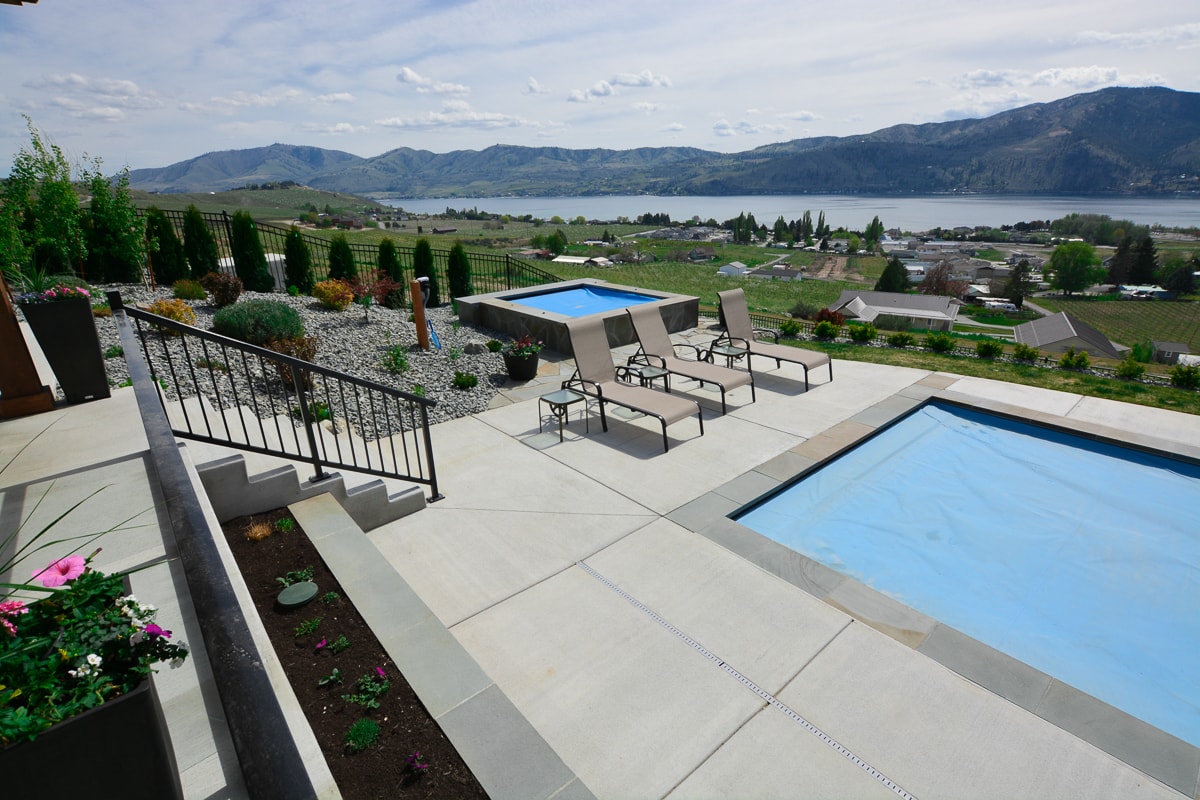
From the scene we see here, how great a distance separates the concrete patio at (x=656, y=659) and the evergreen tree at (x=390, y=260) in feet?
31.2

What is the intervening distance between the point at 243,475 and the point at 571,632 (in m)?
2.76

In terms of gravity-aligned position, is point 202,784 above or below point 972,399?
above

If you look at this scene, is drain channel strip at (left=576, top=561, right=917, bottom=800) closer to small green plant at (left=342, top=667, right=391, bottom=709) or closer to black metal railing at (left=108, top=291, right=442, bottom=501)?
small green plant at (left=342, top=667, right=391, bottom=709)

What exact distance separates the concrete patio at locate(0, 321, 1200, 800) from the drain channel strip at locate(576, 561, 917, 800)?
13 mm

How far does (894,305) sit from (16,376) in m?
69.8

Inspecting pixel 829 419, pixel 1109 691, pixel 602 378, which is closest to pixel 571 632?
pixel 1109 691

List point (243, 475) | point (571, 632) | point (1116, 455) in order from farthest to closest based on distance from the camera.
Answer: point (1116, 455), point (243, 475), point (571, 632)

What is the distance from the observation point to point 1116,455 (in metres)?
6.72

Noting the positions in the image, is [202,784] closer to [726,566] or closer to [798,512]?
[726,566]

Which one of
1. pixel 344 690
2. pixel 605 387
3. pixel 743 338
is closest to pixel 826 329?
pixel 743 338

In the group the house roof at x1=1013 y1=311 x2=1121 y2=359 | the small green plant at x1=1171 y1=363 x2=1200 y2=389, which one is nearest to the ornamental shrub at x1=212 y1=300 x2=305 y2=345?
the small green plant at x1=1171 y1=363 x2=1200 y2=389

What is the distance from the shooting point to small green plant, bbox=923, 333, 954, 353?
36.3 ft

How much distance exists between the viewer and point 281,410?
7.00 metres

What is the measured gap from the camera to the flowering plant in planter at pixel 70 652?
1.20m
